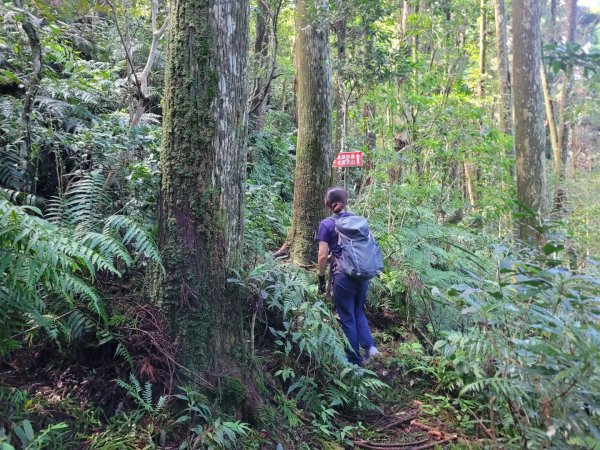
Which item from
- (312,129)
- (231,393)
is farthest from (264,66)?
(231,393)

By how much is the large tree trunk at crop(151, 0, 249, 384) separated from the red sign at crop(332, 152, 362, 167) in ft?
11.7

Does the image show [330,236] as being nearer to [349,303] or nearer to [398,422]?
[349,303]

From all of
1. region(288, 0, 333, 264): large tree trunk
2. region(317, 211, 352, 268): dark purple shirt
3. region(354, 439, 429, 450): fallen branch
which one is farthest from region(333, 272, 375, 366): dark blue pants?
region(288, 0, 333, 264): large tree trunk

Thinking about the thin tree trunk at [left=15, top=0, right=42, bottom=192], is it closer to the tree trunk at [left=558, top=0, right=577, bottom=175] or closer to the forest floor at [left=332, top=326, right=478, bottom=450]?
the forest floor at [left=332, top=326, right=478, bottom=450]

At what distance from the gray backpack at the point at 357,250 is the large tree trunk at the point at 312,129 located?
147 centimetres

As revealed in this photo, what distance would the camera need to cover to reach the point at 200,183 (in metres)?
3.88

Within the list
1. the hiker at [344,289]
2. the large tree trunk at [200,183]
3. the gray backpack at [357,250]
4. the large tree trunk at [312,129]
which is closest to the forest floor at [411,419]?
the hiker at [344,289]

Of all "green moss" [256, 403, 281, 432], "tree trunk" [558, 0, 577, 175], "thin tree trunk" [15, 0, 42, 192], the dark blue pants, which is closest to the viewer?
"green moss" [256, 403, 281, 432]

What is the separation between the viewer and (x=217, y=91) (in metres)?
3.93

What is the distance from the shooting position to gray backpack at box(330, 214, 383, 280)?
17.4 ft

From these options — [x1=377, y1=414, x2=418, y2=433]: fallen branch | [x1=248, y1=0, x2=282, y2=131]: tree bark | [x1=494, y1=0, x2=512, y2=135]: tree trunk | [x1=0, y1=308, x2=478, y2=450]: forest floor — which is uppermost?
[x1=494, y1=0, x2=512, y2=135]: tree trunk

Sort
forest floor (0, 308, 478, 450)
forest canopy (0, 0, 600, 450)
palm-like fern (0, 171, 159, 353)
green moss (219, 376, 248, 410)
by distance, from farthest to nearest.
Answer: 1. green moss (219, 376, 248, 410)
2. forest floor (0, 308, 478, 450)
3. forest canopy (0, 0, 600, 450)
4. palm-like fern (0, 171, 159, 353)

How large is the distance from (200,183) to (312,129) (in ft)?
11.6

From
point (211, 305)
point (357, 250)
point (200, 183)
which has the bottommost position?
point (211, 305)
